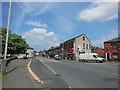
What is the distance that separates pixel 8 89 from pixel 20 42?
53.1 metres

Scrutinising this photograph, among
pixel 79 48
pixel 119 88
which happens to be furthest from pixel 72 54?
pixel 119 88

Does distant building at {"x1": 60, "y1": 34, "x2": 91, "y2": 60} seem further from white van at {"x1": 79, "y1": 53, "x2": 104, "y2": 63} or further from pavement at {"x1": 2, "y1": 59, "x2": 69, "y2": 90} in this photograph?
pavement at {"x1": 2, "y1": 59, "x2": 69, "y2": 90}

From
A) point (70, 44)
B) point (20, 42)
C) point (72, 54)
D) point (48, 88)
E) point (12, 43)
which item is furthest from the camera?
point (70, 44)

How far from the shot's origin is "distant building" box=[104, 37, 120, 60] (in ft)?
139

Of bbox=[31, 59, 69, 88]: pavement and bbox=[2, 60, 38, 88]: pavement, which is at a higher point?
bbox=[2, 60, 38, 88]: pavement

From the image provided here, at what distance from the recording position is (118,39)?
4356 cm

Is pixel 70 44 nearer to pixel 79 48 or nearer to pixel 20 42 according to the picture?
pixel 79 48

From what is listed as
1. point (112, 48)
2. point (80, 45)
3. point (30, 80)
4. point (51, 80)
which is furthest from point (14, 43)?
point (51, 80)

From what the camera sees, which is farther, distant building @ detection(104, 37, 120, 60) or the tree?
the tree

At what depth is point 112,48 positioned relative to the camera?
4375cm

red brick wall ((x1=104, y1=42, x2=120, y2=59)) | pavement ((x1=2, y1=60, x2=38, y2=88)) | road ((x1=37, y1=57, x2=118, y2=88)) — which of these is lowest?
road ((x1=37, y1=57, x2=118, y2=88))

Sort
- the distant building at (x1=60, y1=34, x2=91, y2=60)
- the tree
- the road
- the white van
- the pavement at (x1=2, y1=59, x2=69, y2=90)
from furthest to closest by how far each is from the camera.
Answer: the distant building at (x1=60, y1=34, x2=91, y2=60) → the tree → the white van → the road → the pavement at (x1=2, y1=59, x2=69, y2=90)

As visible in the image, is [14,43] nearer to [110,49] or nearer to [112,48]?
[110,49]

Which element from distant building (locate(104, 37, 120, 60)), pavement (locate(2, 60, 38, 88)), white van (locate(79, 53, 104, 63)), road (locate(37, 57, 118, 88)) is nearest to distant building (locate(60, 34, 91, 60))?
distant building (locate(104, 37, 120, 60))
